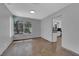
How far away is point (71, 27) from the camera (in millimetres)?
3682

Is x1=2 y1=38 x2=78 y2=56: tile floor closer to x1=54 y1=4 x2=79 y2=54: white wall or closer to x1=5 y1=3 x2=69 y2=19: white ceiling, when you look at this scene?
x1=54 y1=4 x2=79 y2=54: white wall

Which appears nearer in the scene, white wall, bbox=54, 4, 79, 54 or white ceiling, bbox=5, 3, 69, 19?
white wall, bbox=54, 4, 79, 54

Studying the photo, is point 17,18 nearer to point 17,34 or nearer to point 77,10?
point 17,34

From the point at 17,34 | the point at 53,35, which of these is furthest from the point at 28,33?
the point at 53,35

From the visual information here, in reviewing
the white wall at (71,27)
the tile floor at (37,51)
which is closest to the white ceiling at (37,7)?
the white wall at (71,27)

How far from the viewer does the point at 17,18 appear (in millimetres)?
7629

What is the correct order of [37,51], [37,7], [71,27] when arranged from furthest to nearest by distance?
[37,7]
[37,51]
[71,27]

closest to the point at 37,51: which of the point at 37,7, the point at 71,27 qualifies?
the point at 71,27

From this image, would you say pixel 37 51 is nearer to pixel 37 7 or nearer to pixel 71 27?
pixel 71 27

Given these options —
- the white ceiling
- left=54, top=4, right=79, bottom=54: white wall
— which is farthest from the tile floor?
the white ceiling

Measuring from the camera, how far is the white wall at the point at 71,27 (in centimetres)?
337

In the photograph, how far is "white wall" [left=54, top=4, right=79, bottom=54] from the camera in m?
3.37

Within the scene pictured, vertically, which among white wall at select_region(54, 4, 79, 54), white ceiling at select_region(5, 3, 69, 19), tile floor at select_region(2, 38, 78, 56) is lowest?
tile floor at select_region(2, 38, 78, 56)

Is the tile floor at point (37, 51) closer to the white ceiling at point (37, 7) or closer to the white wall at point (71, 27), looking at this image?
the white wall at point (71, 27)
